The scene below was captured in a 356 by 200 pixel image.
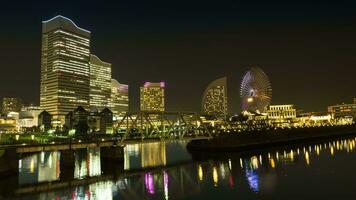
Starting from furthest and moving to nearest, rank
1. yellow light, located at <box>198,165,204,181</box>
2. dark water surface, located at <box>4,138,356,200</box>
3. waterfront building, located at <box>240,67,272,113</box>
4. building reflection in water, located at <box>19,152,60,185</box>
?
1. waterfront building, located at <box>240,67,272,113</box>
2. yellow light, located at <box>198,165,204,181</box>
3. building reflection in water, located at <box>19,152,60,185</box>
4. dark water surface, located at <box>4,138,356,200</box>

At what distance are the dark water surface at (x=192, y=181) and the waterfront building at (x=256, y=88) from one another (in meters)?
94.6

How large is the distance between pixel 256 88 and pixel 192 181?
395 ft

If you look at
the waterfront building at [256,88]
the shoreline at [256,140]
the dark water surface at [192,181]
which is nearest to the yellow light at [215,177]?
the dark water surface at [192,181]

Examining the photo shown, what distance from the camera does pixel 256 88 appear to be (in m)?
167

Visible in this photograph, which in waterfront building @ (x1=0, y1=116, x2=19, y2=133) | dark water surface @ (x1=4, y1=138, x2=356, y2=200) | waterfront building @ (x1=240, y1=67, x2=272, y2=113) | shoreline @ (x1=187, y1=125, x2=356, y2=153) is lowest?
dark water surface @ (x1=4, y1=138, x2=356, y2=200)

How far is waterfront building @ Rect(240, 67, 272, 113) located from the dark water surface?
94.6 m

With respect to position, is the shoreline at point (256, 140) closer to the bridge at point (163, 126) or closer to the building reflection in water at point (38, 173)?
the bridge at point (163, 126)

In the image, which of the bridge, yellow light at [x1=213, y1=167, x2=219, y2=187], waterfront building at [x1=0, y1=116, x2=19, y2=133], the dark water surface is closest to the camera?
the dark water surface

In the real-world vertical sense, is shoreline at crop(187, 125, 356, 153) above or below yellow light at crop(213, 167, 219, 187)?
above

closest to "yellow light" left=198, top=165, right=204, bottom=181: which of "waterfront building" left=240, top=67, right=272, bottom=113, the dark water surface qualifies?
the dark water surface

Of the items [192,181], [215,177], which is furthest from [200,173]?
[192,181]

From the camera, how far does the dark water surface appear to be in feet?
142

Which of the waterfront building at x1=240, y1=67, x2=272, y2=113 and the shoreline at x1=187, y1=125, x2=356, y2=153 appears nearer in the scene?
the shoreline at x1=187, y1=125, x2=356, y2=153

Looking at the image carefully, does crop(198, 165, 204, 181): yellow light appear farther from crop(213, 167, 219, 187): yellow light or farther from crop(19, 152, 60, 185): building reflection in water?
crop(19, 152, 60, 185): building reflection in water
